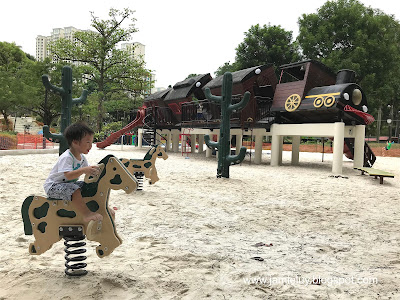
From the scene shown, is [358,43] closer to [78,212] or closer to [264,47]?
[264,47]

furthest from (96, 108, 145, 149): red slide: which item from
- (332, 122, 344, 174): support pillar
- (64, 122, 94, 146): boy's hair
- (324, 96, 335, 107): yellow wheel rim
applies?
(64, 122, 94, 146): boy's hair

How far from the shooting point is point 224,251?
3752 millimetres

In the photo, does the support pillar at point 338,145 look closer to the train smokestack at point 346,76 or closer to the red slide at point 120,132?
the train smokestack at point 346,76

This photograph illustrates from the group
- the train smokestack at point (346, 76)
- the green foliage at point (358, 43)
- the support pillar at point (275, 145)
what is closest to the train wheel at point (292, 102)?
the support pillar at point (275, 145)

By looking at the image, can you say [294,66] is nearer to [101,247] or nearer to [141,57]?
[101,247]

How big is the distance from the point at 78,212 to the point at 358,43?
31998mm

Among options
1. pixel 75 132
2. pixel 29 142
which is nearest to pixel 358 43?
pixel 29 142

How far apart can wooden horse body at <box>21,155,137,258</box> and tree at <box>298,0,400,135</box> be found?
2930 centimetres

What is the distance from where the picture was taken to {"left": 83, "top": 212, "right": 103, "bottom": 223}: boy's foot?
2666 mm

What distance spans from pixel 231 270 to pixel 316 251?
1.27 meters

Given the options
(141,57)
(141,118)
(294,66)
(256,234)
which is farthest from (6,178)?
(141,57)

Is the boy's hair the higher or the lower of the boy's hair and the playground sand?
the higher

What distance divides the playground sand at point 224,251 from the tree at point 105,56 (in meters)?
29.0

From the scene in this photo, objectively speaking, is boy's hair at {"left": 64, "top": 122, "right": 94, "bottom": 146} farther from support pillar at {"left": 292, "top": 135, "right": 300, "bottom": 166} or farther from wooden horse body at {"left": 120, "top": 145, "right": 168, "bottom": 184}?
support pillar at {"left": 292, "top": 135, "right": 300, "bottom": 166}
